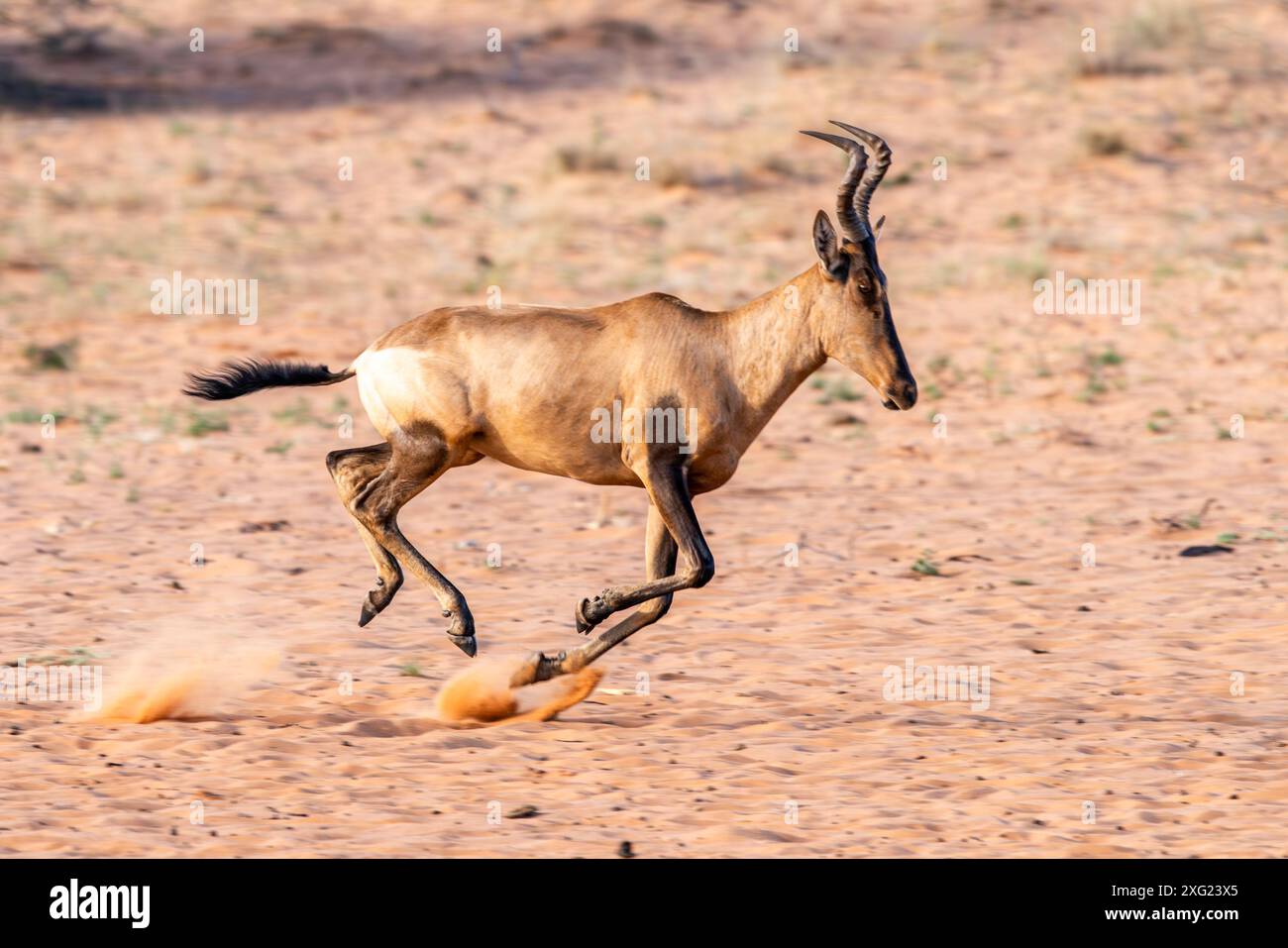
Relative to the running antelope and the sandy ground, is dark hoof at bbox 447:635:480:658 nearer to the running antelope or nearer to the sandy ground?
the running antelope

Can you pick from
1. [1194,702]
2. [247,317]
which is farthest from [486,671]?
[247,317]

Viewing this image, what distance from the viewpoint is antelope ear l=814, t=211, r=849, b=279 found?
7.27 meters

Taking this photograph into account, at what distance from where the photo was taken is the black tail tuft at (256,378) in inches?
310

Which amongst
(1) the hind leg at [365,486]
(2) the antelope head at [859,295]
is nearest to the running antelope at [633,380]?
(2) the antelope head at [859,295]

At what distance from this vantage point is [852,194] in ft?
23.8

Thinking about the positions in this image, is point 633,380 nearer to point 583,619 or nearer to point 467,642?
point 583,619

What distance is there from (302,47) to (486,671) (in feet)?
59.6

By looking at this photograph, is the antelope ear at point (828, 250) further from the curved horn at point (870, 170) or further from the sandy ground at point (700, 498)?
the sandy ground at point (700, 498)

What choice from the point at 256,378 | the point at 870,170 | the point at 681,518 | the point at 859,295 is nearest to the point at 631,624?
the point at 681,518

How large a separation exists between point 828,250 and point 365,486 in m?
2.12

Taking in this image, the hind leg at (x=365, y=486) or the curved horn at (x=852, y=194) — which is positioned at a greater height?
the curved horn at (x=852, y=194)

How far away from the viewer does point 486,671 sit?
8.13m

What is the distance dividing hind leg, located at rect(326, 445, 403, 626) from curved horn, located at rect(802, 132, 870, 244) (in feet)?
6.80

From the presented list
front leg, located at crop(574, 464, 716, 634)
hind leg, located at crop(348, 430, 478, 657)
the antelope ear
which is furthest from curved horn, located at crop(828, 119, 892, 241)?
hind leg, located at crop(348, 430, 478, 657)
